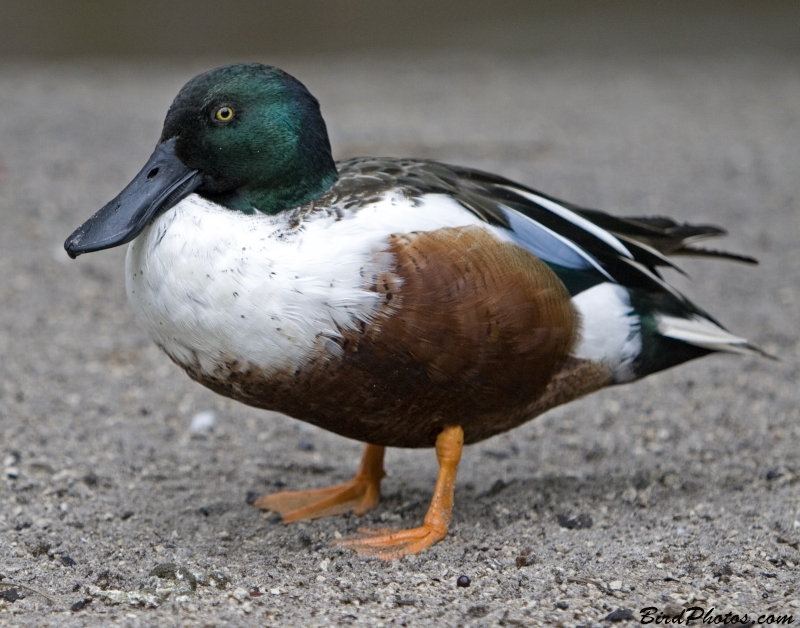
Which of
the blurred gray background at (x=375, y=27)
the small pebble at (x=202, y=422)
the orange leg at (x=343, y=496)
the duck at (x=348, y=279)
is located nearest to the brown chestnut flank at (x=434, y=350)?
the duck at (x=348, y=279)

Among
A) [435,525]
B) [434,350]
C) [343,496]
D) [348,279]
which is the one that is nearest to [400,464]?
[343,496]

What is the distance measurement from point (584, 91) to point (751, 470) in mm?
7638

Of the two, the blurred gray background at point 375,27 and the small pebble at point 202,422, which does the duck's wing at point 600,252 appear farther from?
the blurred gray background at point 375,27

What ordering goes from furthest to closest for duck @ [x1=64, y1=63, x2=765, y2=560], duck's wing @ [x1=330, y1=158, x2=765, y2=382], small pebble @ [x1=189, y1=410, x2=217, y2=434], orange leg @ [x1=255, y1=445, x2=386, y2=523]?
small pebble @ [x1=189, y1=410, x2=217, y2=434]
orange leg @ [x1=255, y1=445, x2=386, y2=523]
duck's wing @ [x1=330, y1=158, x2=765, y2=382]
duck @ [x1=64, y1=63, x2=765, y2=560]

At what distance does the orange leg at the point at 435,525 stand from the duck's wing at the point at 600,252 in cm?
48

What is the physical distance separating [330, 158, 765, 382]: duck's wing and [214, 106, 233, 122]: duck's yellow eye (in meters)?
0.37

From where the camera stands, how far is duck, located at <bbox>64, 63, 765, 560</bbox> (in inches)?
105

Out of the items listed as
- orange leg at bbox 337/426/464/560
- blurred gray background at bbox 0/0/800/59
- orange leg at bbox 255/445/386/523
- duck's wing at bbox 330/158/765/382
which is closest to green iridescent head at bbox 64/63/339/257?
duck's wing at bbox 330/158/765/382

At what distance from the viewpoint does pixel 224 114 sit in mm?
2814

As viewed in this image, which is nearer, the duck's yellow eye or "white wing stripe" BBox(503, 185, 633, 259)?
the duck's yellow eye

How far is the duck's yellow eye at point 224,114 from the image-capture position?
2.81 m

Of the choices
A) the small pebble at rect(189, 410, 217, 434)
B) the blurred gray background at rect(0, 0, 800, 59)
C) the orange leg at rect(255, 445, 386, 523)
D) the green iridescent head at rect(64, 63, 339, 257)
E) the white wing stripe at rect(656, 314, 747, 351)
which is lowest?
the orange leg at rect(255, 445, 386, 523)

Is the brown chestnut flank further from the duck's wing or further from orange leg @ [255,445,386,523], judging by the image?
orange leg @ [255,445,386,523]

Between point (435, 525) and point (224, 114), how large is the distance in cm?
138
